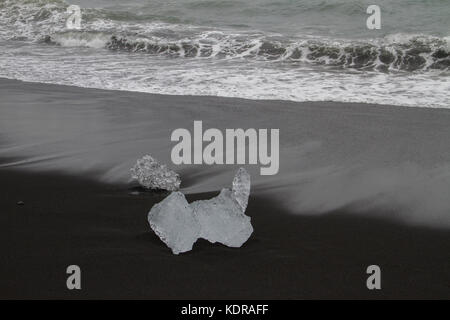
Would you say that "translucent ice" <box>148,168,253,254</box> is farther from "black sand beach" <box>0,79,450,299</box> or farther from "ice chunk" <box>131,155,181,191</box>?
"ice chunk" <box>131,155,181,191</box>

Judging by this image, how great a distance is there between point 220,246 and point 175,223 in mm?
272

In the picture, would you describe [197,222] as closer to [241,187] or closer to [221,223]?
[221,223]

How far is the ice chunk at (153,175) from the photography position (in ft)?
13.5

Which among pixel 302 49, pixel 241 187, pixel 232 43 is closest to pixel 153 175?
pixel 241 187

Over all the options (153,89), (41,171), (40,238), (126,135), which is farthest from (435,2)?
(40,238)

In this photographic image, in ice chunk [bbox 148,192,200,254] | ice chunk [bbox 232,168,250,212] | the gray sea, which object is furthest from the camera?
the gray sea

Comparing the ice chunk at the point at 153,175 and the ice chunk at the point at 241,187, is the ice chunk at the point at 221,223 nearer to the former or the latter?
the ice chunk at the point at 241,187

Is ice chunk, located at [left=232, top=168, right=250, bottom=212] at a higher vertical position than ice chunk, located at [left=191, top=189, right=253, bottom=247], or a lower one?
higher

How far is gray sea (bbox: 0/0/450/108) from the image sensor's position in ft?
26.5

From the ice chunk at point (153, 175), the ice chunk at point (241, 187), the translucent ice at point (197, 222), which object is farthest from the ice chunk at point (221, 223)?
the ice chunk at point (153, 175)

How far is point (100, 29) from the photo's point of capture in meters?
14.2

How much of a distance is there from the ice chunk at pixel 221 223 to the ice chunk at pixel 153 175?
845 millimetres

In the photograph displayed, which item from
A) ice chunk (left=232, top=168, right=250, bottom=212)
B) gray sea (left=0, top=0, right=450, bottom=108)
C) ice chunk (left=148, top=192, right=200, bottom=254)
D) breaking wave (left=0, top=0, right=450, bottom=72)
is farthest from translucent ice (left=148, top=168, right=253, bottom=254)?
breaking wave (left=0, top=0, right=450, bottom=72)

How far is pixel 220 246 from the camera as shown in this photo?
3.31 metres
